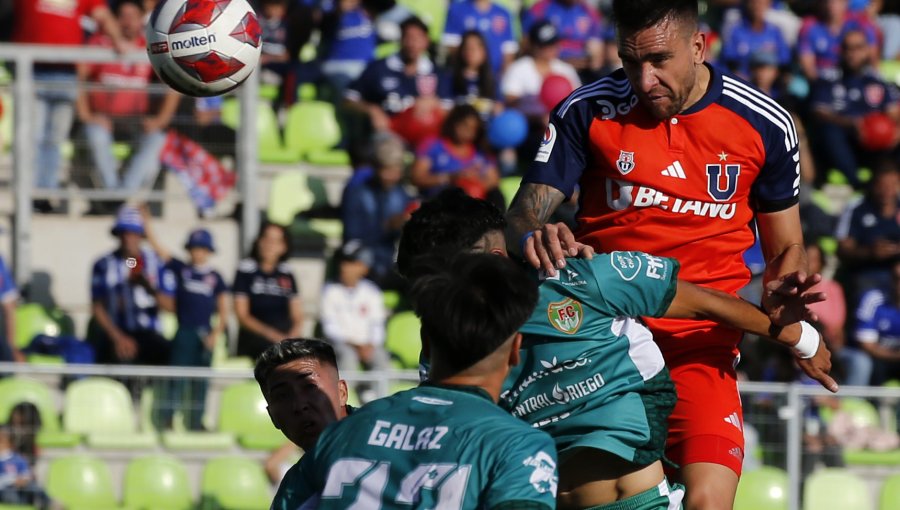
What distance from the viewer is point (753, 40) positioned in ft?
44.5

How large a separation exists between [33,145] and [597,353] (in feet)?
25.3

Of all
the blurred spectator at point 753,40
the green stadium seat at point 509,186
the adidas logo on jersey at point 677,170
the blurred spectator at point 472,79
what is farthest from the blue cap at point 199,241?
the adidas logo on jersey at point 677,170

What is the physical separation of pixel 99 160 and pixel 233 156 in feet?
3.37

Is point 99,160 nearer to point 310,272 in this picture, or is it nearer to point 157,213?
point 157,213

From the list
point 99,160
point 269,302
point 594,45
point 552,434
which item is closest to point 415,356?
point 269,302

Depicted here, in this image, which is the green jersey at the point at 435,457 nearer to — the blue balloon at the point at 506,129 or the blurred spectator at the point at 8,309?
the blurred spectator at the point at 8,309

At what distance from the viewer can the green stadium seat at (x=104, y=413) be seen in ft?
30.1

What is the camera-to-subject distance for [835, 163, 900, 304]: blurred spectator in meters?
11.3

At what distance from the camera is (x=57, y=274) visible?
11.1 meters

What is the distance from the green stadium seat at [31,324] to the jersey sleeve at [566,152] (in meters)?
6.26

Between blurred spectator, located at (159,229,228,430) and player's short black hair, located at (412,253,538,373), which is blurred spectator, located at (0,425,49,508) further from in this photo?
player's short black hair, located at (412,253,538,373)

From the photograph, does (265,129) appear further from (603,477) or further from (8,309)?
(603,477)

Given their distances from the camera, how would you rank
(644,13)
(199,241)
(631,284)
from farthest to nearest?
(199,241)
(644,13)
(631,284)

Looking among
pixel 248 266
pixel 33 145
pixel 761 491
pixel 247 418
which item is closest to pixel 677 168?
pixel 761 491
